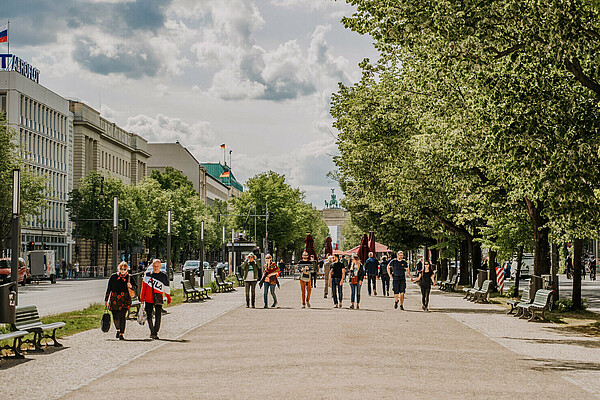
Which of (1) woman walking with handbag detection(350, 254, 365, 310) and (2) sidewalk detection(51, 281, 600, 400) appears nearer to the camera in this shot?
(2) sidewalk detection(51, 281, 600, 400)

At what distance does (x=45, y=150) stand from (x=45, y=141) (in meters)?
0.87

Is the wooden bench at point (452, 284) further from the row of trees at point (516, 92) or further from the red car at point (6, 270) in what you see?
the red car at point (6, 270)

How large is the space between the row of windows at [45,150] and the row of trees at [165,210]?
4.93 metres

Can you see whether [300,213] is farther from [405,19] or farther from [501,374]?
[501,374]

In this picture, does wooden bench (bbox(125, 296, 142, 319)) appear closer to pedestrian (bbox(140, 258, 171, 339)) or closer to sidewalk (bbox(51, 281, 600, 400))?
sidewalk (bbox(51, 281, 600, 400))

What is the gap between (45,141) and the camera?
279ft

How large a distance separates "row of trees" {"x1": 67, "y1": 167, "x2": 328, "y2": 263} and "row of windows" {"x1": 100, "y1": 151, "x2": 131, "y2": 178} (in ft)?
13.0

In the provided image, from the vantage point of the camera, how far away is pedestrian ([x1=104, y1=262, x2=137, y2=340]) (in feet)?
58.1

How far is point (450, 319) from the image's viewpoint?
23703 millimetres

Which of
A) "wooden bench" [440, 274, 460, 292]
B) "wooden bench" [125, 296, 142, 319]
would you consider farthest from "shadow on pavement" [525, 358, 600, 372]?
"wooden bench" [440, 274, 460, 292]

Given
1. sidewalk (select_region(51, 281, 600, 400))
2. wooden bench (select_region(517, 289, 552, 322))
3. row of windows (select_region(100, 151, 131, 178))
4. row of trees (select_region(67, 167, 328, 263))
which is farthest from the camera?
row of windows (select_region(100, 151, 131, 178))

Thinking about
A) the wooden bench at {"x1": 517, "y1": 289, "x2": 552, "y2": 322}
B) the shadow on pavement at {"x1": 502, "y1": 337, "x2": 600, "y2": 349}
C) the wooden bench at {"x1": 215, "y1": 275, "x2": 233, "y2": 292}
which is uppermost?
the wooden bench at {"x1": 517, "y1": 289, "x2": 552, "y2": 322}

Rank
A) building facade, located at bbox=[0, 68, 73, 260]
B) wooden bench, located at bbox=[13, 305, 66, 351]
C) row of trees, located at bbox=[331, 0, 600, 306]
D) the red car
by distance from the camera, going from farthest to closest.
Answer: building facade, located at bbox=[0, 68, 73, 260]
the red car
row of trees, located at bbox=[331, 0, 600, 306]
wooden bench, located at bbox=[13, 305, 66, 351]

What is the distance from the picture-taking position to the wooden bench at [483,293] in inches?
1253
